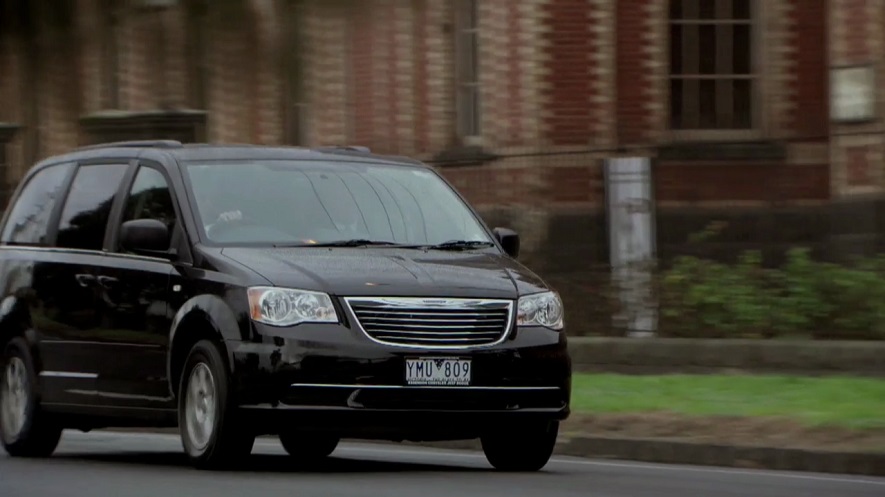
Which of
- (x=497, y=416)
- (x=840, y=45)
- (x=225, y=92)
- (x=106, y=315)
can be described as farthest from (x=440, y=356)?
(x=840, y=45)

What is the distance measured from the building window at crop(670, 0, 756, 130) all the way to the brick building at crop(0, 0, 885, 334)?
0.02 metres

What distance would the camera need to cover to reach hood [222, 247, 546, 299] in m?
9.87

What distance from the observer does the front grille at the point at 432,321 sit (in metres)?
9.82

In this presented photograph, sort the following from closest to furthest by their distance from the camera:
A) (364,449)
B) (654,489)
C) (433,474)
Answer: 1. (654,489)
2. (433,474)
3. (364,449)

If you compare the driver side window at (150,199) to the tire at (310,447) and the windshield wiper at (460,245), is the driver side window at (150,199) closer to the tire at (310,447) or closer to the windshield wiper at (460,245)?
the windshield wiper at (460,245)

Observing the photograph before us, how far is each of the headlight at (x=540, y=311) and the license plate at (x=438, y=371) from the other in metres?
0.46

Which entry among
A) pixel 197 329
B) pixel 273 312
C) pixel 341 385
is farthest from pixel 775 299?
pixel 273 312

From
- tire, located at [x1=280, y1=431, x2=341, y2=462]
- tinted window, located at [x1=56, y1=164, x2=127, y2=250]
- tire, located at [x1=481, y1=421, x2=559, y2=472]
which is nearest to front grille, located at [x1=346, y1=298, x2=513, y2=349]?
tire, located at [x1=481, y1=421, x2=559, y2=472]

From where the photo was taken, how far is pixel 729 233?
1866cm

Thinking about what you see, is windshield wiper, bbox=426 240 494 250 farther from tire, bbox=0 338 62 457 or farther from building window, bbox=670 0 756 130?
building window, bbox=670 0 756 130

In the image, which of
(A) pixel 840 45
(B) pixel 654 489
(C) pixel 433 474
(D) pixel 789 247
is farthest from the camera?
(A) pixel 840 45

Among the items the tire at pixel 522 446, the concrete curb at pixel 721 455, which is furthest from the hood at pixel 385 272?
the concrete curb at pixel 721 455

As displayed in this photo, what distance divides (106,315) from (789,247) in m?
8.57

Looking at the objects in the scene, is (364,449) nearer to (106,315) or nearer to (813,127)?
(106,315)
